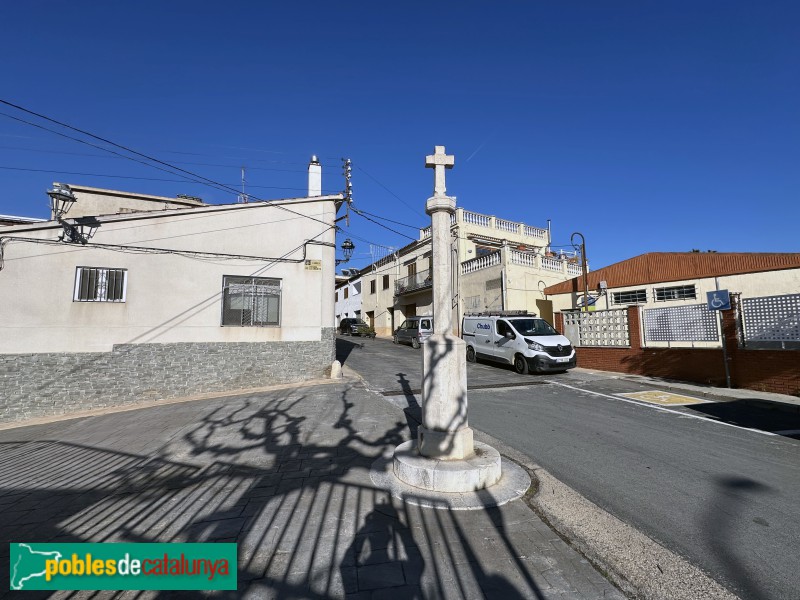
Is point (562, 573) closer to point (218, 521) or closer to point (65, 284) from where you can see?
point (218, 521)

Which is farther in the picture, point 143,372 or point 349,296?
point 349,296

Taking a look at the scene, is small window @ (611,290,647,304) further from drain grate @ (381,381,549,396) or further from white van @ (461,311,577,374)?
drain grate @ (381,381,549,396)

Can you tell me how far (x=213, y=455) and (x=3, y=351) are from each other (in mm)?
8245

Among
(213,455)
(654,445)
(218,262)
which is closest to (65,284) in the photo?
(218,262)

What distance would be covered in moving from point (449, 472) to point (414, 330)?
57.6ft

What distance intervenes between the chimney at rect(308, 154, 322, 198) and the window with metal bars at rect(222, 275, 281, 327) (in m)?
3.42

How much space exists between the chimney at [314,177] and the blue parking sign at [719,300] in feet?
38.8

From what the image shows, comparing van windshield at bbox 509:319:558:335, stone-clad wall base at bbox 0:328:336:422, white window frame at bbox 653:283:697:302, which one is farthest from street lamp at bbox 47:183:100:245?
white window frame at bbox 653:283:697:302

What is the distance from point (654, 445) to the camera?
5062 millimetres

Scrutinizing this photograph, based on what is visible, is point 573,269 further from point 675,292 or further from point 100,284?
point 100,284

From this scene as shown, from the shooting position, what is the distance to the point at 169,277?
1001cm

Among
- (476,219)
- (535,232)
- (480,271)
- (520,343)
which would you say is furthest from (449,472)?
(535,232)

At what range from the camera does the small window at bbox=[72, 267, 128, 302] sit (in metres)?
9.44

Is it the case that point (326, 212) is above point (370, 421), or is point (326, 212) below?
above
